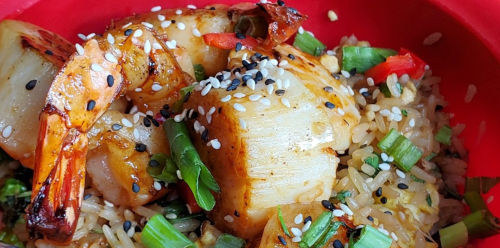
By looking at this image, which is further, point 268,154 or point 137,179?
point 137,179

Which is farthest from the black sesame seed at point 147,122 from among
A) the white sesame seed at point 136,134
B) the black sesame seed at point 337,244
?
the black sesame seed at point 337,244

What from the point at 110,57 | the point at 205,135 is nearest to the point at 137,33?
the point at 110,57

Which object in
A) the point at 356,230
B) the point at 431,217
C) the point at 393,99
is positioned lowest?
the point at 431,217

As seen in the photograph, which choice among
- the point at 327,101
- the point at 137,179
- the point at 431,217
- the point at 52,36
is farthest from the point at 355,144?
the point at 52,36

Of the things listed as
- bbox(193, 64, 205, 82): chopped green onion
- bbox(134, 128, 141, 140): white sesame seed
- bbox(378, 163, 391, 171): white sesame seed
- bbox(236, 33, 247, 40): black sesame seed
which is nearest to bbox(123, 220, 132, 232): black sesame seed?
bbox(134, 128, 141, 140): white sesame seed

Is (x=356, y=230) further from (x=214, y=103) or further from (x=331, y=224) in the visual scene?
(x=214, y=103)

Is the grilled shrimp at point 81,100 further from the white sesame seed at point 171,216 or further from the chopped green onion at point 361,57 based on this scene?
the chopped green onion at point 361,57

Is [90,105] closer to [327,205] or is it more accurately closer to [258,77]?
[258,77]

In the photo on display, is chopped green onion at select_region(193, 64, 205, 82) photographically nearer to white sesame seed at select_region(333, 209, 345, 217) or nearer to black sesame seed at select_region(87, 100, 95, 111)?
black sesame seed at select_region(87, 100, 95, 111)
